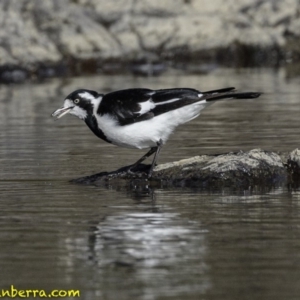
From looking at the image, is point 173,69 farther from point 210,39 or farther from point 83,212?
point 83,212

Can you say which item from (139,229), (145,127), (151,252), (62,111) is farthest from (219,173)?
(151,252)

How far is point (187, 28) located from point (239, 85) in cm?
736

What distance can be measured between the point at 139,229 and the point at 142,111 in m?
2.52

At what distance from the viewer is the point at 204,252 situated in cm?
680

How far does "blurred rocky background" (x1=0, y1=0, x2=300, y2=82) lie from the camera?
88.2 feet

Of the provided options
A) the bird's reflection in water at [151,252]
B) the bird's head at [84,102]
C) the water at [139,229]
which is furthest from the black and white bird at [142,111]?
the bird's reflection in water at [151,252]

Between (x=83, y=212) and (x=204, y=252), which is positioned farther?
(x=83, y=212)

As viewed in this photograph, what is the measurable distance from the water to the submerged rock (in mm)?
258

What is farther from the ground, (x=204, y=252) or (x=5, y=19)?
(x=5, y=19)

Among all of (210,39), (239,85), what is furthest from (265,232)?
(210,39)

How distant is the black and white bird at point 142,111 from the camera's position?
9.94 metres

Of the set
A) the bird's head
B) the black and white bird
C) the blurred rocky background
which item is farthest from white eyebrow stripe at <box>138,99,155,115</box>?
the blurred rocky background

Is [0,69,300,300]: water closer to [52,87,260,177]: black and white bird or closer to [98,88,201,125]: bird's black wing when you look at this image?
[52,87,260,177]: black and white bird

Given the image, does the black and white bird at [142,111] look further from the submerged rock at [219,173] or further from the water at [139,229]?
the water at [139,229]
